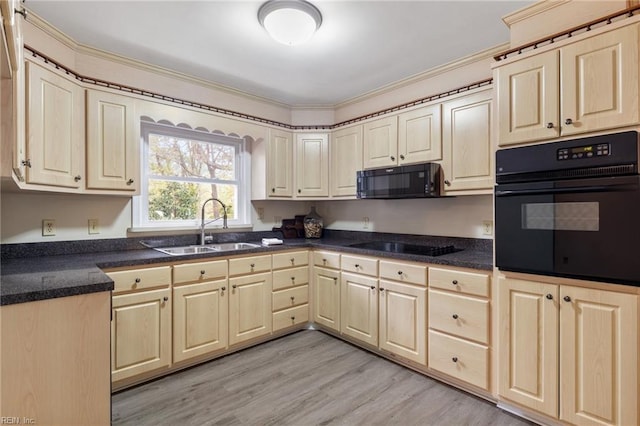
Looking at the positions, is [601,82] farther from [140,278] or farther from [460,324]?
[140,278]

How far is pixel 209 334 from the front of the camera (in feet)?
8.02

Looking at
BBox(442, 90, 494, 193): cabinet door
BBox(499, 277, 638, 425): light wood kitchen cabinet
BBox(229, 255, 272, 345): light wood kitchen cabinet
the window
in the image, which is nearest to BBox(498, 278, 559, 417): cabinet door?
BBox(499, 277, 638, 425): light wood kitchen cabinet

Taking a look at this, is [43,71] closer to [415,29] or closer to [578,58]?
[415,29]

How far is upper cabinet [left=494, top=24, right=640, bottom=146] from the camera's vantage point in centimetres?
145

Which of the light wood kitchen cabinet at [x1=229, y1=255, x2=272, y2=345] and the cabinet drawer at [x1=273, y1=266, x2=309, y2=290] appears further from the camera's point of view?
the cabinet drawer at [x1=273, y1=266, x2=309, y2=290]

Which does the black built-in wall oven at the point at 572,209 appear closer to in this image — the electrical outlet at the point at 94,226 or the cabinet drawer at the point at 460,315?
the cabinet drawer at the point at 460,315

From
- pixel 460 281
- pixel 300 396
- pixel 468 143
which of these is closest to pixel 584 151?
pixel 468 143

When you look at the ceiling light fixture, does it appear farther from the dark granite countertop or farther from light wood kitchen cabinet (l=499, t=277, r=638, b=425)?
light wood kitchen cabinet (l=499, t=277, r=638, b=425)

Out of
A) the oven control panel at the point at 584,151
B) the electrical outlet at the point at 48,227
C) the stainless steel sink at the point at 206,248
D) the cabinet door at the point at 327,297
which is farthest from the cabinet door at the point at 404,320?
the electrical outlet at the point at 48,227

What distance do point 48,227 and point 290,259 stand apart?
186 cm

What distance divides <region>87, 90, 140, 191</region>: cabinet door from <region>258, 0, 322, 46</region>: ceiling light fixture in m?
1.27

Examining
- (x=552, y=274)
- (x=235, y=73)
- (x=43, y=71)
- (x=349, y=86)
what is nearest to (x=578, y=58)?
(x=552, y=274)

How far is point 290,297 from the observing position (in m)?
2.99

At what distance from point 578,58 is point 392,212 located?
1.87 meters
